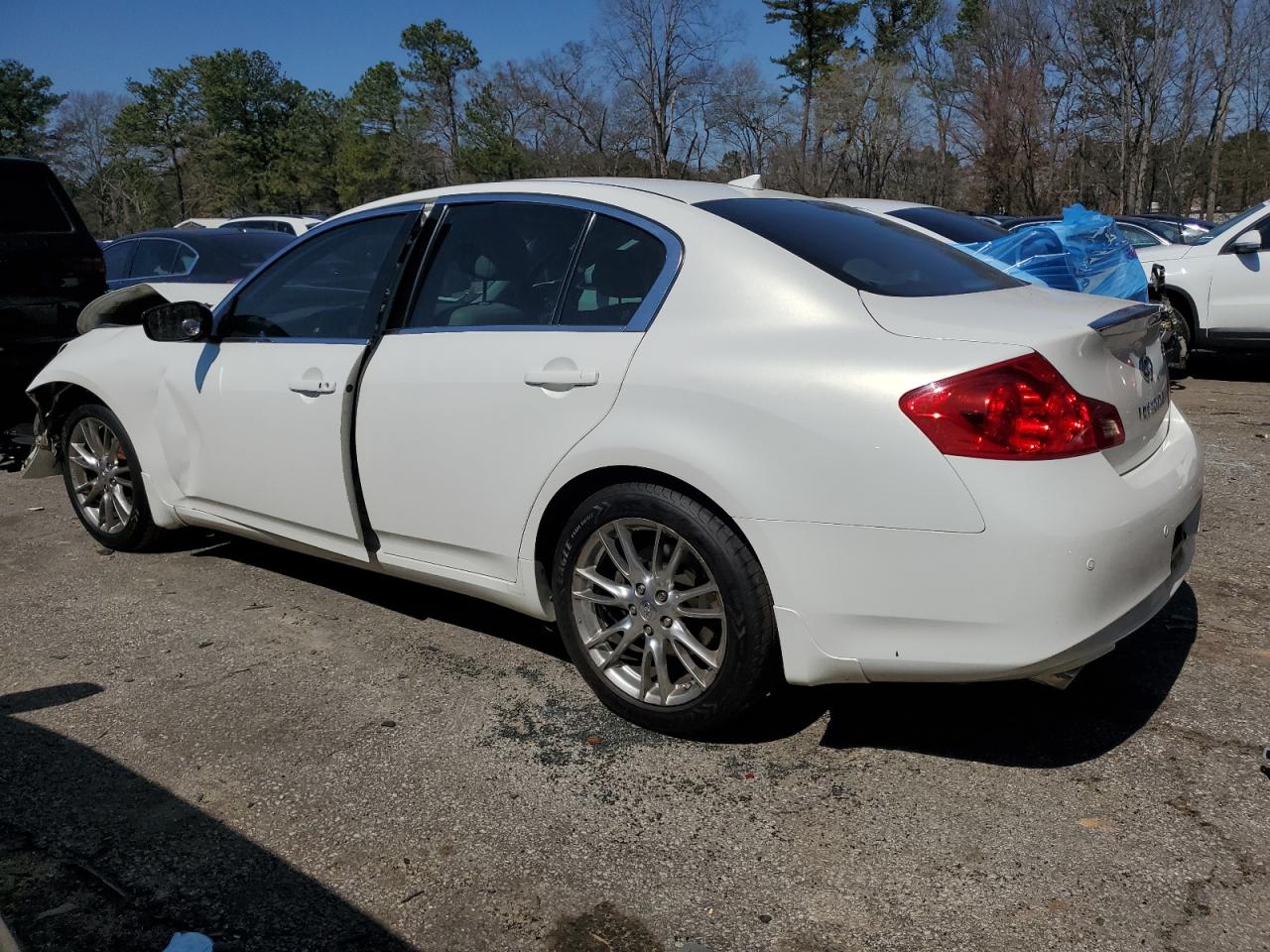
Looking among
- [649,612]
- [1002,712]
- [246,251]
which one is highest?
[246,251]

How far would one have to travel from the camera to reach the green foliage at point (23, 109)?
59781 mm

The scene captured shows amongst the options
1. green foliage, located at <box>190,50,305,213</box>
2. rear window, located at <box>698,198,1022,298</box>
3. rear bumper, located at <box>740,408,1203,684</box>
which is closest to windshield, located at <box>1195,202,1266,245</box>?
rear window, located at <box>698,198,1022,298</box>

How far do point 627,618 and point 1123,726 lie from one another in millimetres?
1504

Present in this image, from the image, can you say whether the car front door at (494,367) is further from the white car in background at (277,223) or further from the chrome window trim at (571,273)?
the white car in background at (277,223)

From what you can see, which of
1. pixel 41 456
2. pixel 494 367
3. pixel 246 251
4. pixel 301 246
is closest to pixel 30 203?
pixel 246 251

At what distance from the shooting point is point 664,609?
2998 millimetres

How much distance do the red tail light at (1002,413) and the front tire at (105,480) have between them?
3660 millimetres

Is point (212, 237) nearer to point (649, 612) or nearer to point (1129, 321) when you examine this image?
point (649, 612)

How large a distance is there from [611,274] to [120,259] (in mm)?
8531

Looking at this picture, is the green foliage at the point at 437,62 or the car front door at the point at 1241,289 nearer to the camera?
the car front door at the point at 1241,289

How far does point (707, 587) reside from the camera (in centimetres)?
288

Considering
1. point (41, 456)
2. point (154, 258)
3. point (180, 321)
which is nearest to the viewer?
point (180, 321)

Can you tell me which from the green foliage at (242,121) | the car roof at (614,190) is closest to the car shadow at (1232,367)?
the car roof at (614,190)

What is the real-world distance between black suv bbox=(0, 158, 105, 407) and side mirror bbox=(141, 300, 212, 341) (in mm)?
2686
